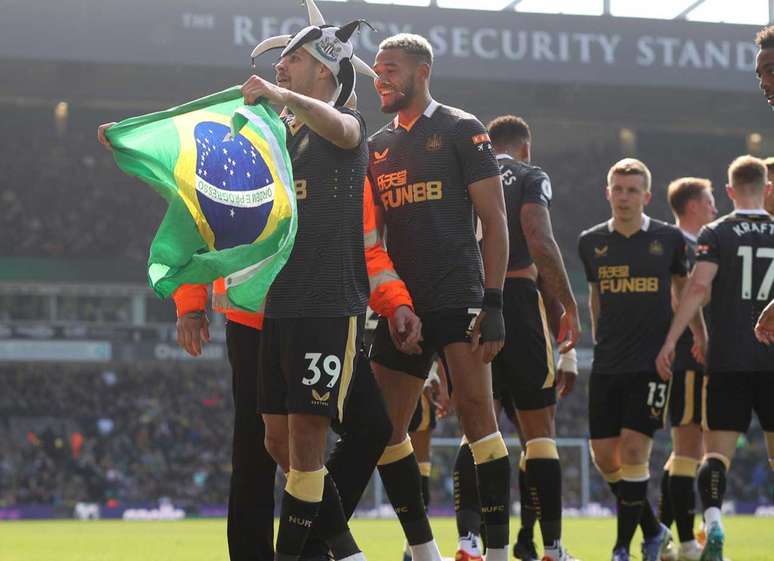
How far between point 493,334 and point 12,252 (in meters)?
26.8

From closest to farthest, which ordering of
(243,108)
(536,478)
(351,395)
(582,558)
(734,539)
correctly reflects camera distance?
(243,108) → (351,395) → (536,478) → (582,558) → (734,539)

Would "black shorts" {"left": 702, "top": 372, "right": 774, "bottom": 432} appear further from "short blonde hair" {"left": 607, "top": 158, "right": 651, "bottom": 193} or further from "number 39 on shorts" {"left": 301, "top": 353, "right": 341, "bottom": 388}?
"number 39 on shorts" {"left": 301, "top": 353, "right": 341, "bottom": 388}

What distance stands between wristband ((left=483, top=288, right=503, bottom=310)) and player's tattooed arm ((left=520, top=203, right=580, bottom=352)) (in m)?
1.19

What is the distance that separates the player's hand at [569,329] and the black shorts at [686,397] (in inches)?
84.9

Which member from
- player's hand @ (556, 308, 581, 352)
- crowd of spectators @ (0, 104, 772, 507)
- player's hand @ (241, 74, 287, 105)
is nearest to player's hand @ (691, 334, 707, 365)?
player's hand @ (556, 308, 581, 352)

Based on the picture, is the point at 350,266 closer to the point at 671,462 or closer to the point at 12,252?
the point at 671,462

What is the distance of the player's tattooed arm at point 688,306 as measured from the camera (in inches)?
284

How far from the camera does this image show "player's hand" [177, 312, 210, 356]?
15.9 ft

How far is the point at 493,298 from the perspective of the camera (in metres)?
5.19

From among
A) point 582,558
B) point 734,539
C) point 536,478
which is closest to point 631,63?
point 734,539

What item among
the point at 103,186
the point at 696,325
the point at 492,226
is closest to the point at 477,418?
the point at 492,226

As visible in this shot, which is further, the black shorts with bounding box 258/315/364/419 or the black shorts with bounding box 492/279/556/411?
the black shorts with bounding box 492/279/556/411

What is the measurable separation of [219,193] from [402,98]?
1.34 metres

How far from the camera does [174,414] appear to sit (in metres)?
31.0
